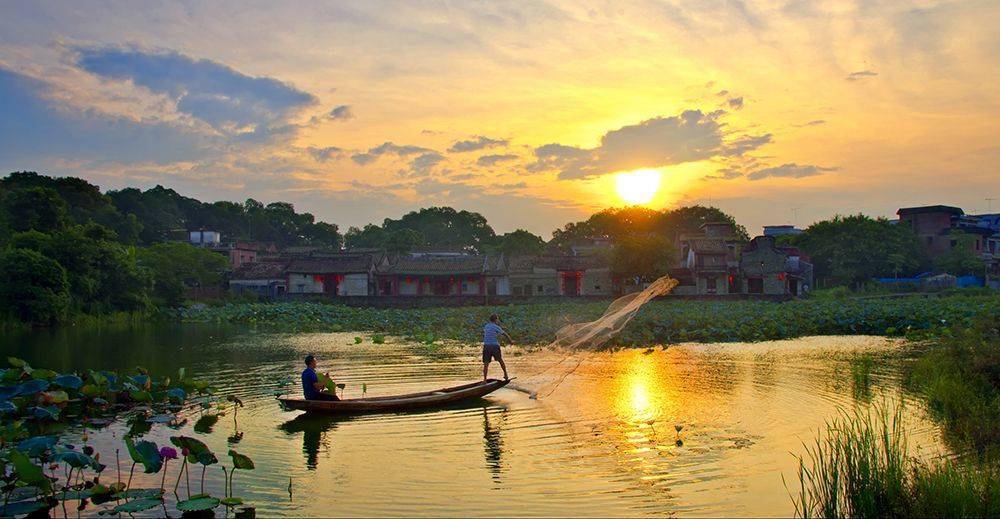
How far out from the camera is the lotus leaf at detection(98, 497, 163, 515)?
831cm

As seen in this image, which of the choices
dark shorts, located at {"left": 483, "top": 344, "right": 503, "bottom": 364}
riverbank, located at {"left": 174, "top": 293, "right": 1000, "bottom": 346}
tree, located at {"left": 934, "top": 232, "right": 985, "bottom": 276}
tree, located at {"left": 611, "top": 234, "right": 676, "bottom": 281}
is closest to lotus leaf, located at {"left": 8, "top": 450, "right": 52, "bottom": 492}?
dark shorts, located at {"left": 483, "top": 344, "right": 503, "bottom": 364}

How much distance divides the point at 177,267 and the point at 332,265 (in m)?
11.0

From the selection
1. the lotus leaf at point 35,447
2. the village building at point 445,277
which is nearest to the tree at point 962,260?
the village building at point 445,277

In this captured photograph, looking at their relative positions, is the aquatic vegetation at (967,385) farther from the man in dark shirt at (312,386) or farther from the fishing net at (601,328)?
the man in dark shirt at (312,386)

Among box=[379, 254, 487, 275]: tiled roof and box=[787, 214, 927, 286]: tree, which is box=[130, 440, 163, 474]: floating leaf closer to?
box=[379, 254, 487, 275]: tiled roof

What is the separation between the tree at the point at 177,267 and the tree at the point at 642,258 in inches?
1137

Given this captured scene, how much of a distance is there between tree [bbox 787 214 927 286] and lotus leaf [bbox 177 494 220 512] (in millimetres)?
55701

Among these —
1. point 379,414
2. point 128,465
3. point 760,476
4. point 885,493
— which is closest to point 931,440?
point 760,476

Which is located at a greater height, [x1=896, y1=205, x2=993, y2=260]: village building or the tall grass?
[x1=896, y1=205, x2=993, y2=260]: village building

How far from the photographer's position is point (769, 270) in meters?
57.1

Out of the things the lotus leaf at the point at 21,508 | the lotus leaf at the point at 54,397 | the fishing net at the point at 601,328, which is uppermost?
the fishing net at the point at 601,328

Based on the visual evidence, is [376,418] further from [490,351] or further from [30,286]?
[30,286]

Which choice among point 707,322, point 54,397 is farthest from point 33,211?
point 54,397

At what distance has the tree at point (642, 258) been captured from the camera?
174 feet
